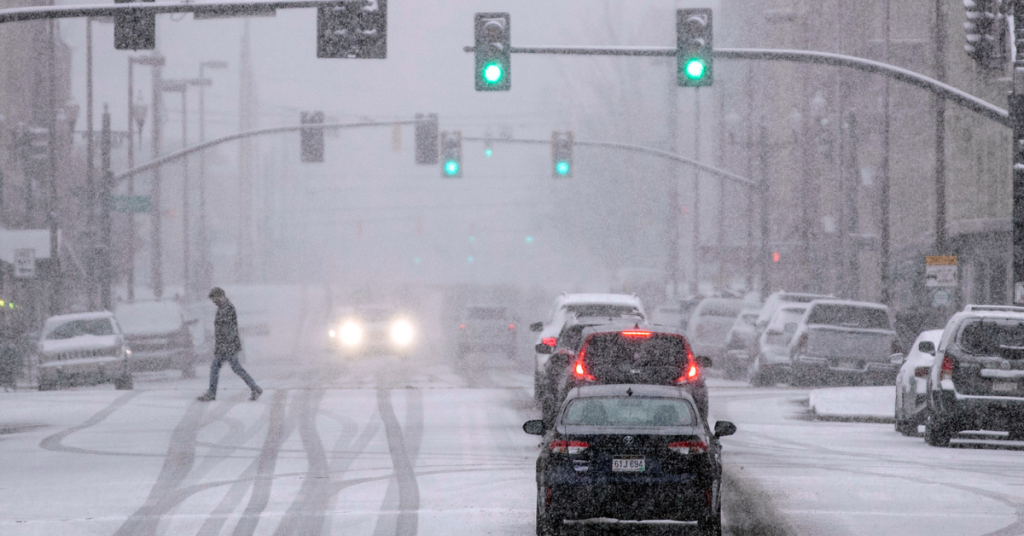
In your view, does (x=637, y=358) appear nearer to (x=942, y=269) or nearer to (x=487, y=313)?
(x=942, y=269)

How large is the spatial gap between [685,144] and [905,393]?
107 m

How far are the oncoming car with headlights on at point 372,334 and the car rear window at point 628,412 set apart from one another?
30.6 metres

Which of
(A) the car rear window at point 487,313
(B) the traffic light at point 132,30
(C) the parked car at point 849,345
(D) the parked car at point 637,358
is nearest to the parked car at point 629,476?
(D) the parked car at point 637,358

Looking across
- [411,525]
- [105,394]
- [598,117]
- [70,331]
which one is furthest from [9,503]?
[598,117]

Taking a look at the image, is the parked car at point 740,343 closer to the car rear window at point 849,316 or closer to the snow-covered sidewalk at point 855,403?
the car rear window at point 849,316

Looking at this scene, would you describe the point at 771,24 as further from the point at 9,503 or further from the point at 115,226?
the point at 9,503

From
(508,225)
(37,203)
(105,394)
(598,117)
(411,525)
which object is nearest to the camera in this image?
(411,525)

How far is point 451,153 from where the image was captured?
37.8 metres

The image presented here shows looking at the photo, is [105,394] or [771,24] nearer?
[105,394]

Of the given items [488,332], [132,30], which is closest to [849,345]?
[132,30]

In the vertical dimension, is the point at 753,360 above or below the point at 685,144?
below

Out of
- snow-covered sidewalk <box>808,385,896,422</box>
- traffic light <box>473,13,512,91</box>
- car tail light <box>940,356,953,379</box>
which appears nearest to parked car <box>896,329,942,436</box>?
car tail light <box>940,356,953,379</box>

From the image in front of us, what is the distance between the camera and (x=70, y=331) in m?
31.9

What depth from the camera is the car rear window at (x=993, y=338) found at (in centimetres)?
1761
